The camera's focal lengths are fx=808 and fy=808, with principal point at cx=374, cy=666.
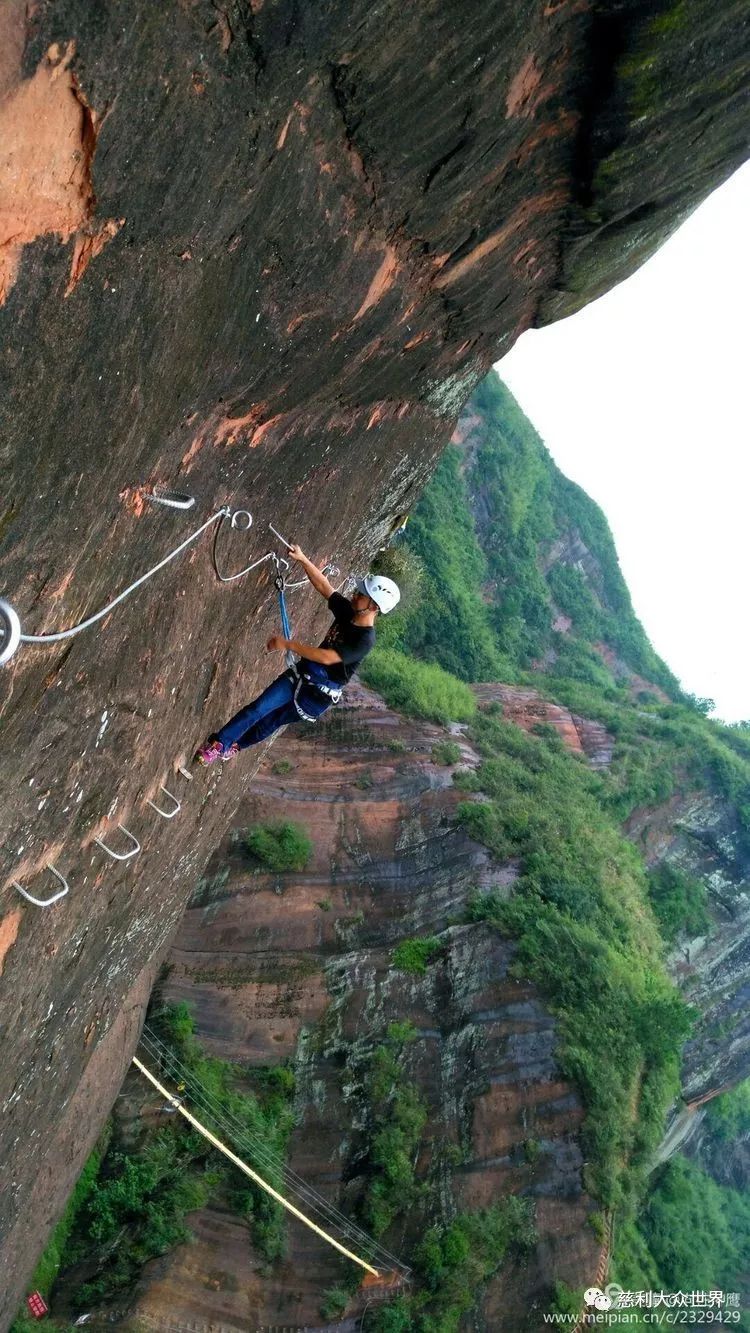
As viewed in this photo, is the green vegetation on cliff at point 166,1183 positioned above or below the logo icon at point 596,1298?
below

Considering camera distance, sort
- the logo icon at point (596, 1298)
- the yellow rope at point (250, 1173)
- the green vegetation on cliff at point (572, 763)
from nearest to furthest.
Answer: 1. the yellow rope at point (250, 1173)
2. the logo icon at point (596, 1298)
3. the green vegetation on cliff at point (572, 763)

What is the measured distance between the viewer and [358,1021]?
51.4 ft

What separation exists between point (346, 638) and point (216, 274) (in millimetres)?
2581

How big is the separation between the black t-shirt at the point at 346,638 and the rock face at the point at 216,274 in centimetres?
78

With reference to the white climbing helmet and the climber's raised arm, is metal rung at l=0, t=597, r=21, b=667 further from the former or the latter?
the white climbing helmet

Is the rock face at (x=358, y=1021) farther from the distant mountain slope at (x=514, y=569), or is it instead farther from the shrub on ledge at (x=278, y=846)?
the distant mountain slope at (x=514, y=569)

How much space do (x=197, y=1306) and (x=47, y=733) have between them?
487 inches

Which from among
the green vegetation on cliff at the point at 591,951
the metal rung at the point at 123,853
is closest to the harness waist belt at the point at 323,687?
the metal rung at the point at 123,853

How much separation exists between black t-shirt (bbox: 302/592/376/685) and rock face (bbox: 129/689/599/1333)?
11.5 meters

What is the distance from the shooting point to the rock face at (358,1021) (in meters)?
13.0

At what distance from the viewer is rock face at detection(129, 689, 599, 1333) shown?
1298 centimetres

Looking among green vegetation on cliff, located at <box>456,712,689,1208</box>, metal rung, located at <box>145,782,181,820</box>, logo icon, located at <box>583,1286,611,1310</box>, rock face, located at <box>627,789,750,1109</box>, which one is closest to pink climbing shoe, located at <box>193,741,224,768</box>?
metal rung, located at <box>145,782,181,820</box>

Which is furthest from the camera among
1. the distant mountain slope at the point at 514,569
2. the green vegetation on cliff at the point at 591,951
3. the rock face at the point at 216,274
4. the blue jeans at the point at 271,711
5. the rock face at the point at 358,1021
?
the distant mountain slope at the point at 514,569

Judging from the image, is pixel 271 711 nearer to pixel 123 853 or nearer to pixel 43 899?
pixel 123 853
